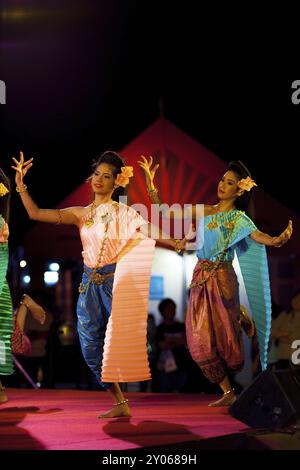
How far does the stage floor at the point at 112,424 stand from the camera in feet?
12.8

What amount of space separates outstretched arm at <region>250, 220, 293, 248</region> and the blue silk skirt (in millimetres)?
1146

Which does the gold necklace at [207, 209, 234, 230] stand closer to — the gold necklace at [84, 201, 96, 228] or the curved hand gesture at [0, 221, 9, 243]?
the gold necklace at [84, 201, 96, 228]

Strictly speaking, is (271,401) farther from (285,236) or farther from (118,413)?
(285,236)

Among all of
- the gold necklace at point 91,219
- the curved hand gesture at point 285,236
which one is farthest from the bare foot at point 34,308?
the curved hand gesture at point 285,236

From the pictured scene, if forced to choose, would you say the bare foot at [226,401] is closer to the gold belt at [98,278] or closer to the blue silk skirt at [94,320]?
the blue silk skirt at [94,320]

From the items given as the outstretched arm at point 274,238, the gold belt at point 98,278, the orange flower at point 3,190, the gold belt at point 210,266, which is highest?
the orange flower at point 3,190

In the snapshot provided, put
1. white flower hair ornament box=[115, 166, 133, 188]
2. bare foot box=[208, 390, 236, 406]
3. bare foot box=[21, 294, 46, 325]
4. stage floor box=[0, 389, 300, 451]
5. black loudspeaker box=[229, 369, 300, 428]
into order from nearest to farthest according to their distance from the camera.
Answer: stage floor box=[0, 389, 300, 451], black loudspeaker box=[229, 369, 300, 428], white flower hair ornament box=[115, 166, 133, 188], bare foot box=[208, 390, 236, 406], bare foot box=[21, 294, 46, 325]

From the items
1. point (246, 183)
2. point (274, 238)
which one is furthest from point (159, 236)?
point (246, 183)

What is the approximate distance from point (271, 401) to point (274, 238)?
1.33 metres

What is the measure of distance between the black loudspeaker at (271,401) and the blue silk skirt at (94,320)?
3.25 ft

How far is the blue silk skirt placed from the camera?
494 cm

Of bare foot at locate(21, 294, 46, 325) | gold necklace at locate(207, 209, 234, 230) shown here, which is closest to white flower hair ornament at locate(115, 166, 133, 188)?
gold necklace at locate(207, 209, 234, 230)
